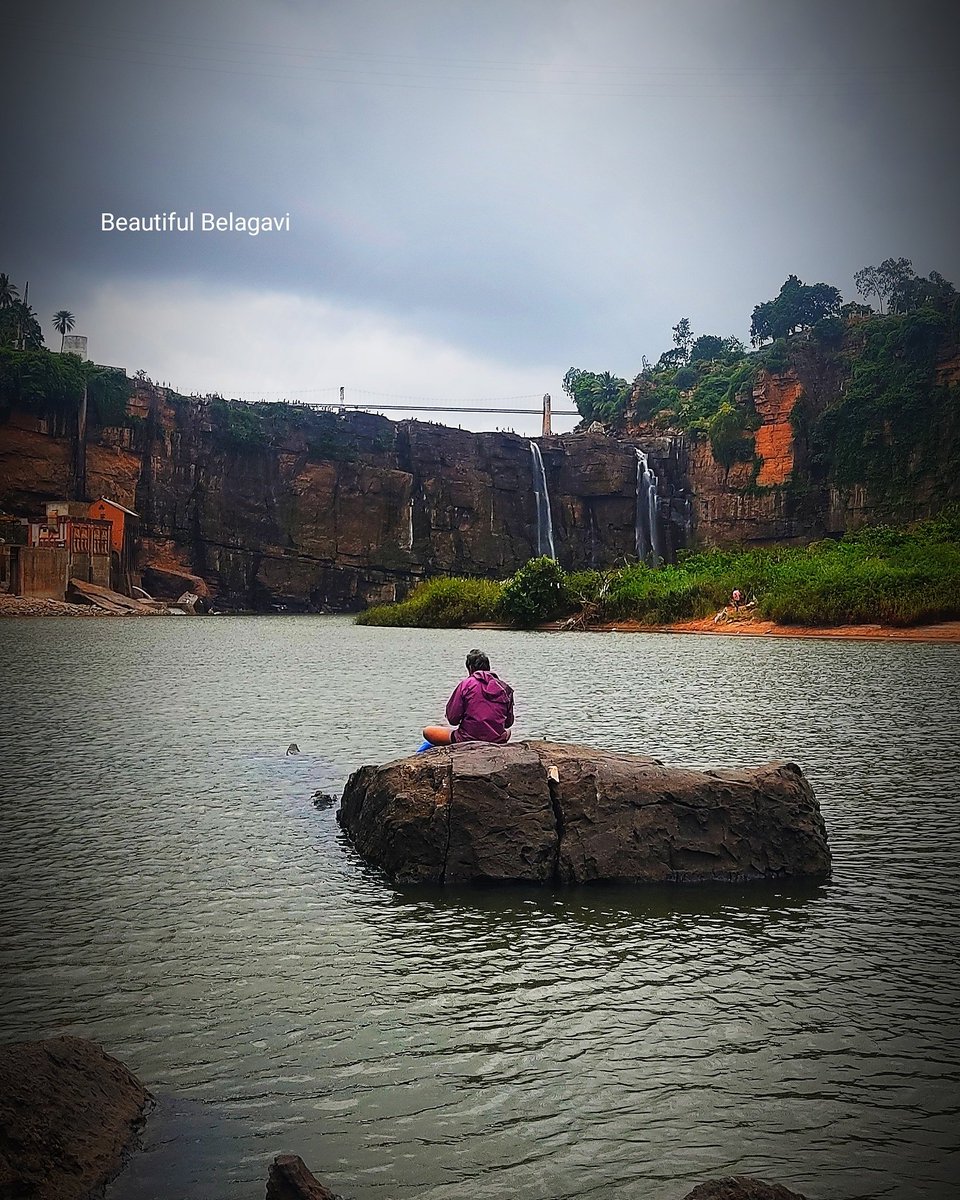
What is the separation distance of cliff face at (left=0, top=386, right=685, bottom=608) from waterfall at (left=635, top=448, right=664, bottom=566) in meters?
0.61

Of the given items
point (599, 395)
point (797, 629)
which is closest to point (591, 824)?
point (797, 629)

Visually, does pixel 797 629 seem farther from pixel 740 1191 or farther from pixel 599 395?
pixel 599 395

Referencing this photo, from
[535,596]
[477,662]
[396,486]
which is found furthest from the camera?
[396,486]

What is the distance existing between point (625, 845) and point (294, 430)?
76.8 metres

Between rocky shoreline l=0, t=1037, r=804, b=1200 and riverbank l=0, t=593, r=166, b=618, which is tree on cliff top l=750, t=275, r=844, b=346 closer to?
riverbank l=0, t=593, r=166, b=618

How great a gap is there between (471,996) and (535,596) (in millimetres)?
41652

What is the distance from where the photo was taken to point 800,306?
312ft

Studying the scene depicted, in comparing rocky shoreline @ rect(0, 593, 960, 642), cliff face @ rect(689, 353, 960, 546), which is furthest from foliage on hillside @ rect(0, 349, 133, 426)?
cliff face @ rect(689, 353, 960, 546)

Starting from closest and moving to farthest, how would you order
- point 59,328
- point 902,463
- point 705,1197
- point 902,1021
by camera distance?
point 705,1197 < point 902,1021 < point 902,463 < point 59,328

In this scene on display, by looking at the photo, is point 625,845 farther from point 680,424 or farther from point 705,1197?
point 680,424

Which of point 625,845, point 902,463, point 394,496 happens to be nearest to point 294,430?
point 394,496

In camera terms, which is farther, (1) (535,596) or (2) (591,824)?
(1) (535,596)

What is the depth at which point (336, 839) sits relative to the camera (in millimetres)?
8852

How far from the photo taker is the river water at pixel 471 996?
13.3ft
